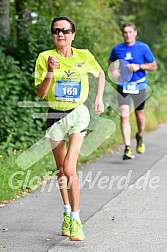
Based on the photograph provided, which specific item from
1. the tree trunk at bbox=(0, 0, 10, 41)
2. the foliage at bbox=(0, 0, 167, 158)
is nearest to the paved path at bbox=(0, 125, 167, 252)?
the foliage at bbox=(0, 0, 167, 158)

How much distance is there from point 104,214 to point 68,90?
5.53 feet

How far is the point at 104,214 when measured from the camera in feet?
25.7

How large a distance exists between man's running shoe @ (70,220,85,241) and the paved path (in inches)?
2.4

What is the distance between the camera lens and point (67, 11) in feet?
59.3

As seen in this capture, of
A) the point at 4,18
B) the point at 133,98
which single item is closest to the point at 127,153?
the point at 133,98

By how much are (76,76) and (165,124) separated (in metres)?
12.6

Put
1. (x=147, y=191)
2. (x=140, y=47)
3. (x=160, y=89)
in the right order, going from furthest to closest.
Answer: (x=160, y=89)
(x=140, y=47)
(x=147, y=191)

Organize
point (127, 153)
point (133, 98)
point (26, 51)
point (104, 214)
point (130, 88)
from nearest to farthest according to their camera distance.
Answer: point (104, 214), point (127, 153), point (130, 88), point (133, 98), point (26, 51)

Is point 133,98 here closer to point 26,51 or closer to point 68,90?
point 26,51

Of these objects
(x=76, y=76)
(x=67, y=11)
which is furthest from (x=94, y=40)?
(x=76, y=76)

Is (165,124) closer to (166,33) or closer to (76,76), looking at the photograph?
(76,76)

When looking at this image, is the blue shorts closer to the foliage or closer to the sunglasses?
the foliage

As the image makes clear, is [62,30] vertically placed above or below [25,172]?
above

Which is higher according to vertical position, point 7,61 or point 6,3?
point 6,3
